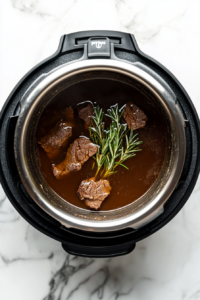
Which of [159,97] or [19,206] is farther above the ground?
[159,97]

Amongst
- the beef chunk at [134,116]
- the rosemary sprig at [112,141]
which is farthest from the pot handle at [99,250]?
the beef chunk at [134,116]

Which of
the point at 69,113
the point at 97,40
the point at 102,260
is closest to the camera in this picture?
the point at 97,40

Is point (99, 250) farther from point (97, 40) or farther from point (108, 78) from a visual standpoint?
point (97, 40)

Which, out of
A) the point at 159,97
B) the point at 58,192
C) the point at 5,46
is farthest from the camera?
the point at 5,46

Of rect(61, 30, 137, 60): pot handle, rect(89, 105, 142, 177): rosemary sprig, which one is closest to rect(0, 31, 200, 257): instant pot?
rect(61, 30, 137, 60): pot handle

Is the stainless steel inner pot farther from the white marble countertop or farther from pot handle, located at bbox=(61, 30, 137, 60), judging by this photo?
the white marble countertop

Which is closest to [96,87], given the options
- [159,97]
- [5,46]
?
[159,97]

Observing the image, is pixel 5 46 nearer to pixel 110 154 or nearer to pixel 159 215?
pixel 110 154

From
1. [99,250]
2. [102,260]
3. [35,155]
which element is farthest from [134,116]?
[102,260]
